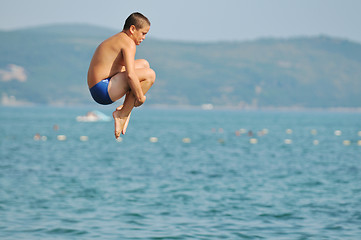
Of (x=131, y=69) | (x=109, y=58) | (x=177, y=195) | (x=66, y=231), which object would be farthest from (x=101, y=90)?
(x=177, y=195)

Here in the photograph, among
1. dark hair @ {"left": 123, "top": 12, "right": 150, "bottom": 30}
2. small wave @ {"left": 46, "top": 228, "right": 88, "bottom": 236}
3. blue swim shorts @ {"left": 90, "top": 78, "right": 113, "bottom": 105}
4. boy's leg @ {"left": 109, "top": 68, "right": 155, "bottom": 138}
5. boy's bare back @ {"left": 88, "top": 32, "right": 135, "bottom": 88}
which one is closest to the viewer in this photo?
dark hair @ {"left": 123, "top": 12, "right": 150, "bottom": 30}

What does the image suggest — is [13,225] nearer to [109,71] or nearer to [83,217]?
[83,217]

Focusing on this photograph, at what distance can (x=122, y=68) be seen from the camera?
10828 mm

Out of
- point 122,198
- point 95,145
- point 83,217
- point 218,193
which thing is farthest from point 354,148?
point 83,217

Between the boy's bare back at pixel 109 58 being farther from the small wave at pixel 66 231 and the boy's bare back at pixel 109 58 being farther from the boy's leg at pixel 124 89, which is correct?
the small wave at pixel 66 231

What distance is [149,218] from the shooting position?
39.7m

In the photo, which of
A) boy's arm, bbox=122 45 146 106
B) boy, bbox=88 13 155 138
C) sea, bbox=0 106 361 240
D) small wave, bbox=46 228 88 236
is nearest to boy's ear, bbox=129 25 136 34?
boy, bbox=88 13 155 138

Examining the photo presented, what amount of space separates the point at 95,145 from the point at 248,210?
73.5 meters

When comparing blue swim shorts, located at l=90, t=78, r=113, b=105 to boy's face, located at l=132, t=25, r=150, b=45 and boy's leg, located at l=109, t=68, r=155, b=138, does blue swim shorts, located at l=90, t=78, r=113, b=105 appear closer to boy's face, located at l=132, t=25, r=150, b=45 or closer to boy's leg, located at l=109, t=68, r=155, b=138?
boy's leg, located at l=109, t=68, r=155, b=138

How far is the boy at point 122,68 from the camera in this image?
1025 cm

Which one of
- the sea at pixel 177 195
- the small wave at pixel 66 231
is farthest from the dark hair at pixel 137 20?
the small wave at pixel 66 231

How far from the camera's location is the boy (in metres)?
10.2

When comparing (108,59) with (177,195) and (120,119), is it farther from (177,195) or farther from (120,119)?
(177,195)

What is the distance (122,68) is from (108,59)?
46 centimetres
